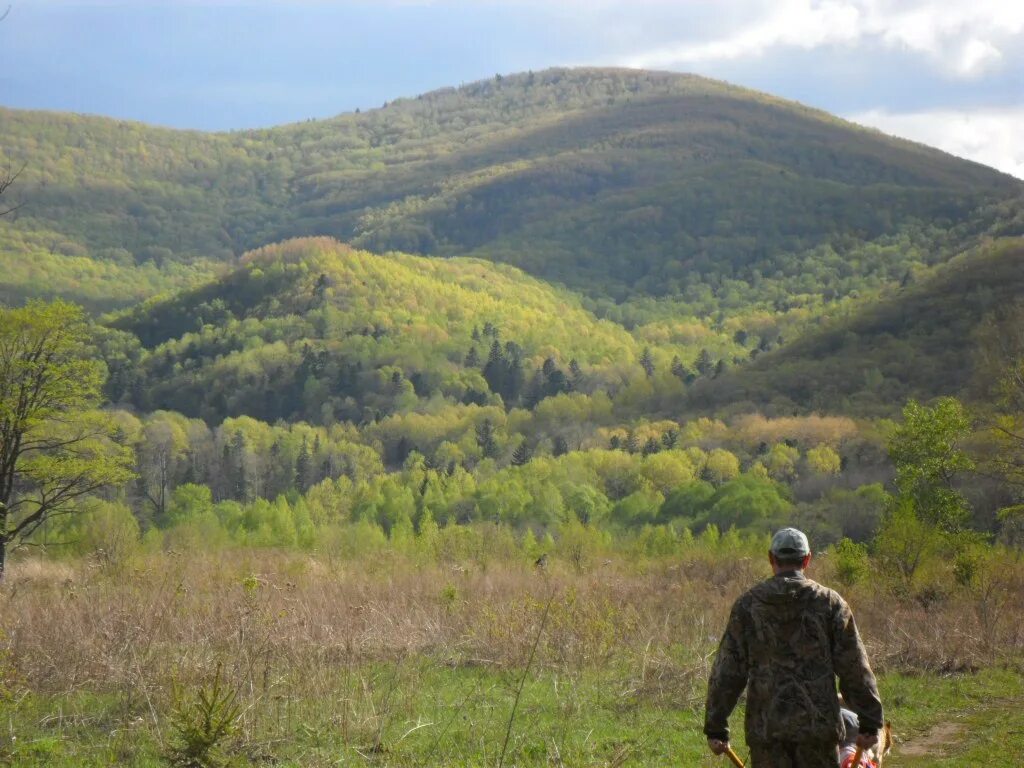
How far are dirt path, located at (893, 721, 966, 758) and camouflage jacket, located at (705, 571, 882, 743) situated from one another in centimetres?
653

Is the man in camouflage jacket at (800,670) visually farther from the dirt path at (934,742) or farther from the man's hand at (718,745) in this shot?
the dirt path at (934,742)

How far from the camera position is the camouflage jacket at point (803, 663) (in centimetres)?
703

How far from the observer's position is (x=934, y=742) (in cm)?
1338

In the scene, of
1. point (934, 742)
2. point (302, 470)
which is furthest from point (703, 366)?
point (934, 742)

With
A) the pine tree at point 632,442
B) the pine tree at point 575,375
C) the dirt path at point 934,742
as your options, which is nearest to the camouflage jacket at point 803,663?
the dirt path at point 934,742

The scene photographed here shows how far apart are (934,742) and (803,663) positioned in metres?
7.48

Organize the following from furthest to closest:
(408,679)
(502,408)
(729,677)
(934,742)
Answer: (502,408), (408,679), (934,742), (729,677)

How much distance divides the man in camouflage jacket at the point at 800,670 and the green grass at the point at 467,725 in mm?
2499

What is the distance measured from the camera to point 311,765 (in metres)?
10.4

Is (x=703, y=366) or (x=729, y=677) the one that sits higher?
(x=729, y=677)

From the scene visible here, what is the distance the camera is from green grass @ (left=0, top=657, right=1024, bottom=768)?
36.7ft

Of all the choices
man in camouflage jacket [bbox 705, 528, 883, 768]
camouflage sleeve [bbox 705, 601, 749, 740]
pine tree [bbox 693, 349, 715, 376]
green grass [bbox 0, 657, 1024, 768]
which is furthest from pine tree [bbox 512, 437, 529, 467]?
Answer: man in camouflage jacket [bbox 705, 528, 883, 768]

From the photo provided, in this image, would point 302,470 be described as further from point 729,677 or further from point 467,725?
point 729,677

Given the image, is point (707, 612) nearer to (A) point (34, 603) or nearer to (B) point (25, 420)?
(A) point (34, 603)
